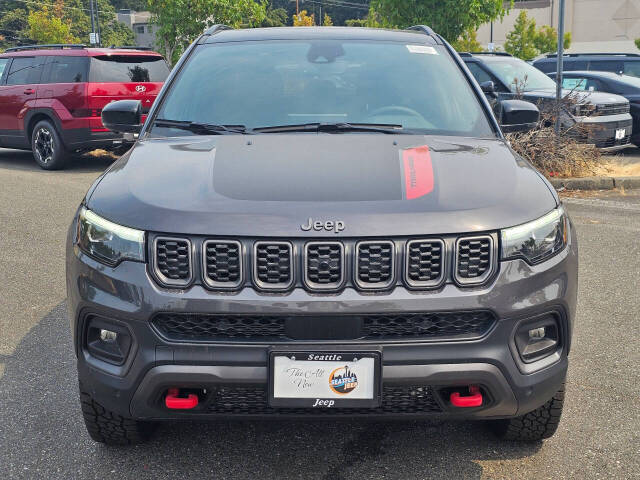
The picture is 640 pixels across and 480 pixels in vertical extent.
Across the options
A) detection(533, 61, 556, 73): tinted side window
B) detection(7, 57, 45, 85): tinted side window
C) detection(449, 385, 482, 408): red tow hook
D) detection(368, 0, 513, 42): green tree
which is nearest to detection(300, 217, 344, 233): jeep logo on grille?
detection(449, 385, 482, 408): red tow hook

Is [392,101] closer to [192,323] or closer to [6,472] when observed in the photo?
[192,323]

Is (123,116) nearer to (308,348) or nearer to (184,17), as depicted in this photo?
(308,348)

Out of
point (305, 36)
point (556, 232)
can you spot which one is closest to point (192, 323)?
point (556, 232)

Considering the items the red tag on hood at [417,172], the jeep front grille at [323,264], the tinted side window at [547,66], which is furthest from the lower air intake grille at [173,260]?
the tinted side window at [547,66]

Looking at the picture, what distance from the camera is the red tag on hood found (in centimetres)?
268

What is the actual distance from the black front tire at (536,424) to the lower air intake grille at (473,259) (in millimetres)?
707

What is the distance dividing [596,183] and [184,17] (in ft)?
37.8

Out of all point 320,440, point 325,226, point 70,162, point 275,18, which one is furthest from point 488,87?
point 275,18

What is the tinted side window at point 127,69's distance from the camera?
1139 cm

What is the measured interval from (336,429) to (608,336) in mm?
1993

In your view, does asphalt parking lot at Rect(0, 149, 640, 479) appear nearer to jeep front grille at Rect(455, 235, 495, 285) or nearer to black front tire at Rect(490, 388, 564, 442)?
black front tire at Rect(490, 388, 564, 442)

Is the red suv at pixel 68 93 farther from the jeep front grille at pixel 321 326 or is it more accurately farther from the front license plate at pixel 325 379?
the front license plate at pixel 325 379

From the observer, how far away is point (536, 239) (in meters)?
2.63

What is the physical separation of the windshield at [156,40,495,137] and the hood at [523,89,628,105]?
7.33 m
